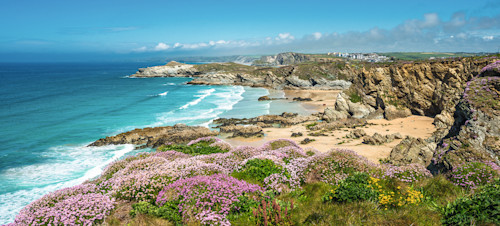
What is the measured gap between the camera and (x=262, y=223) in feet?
19.9

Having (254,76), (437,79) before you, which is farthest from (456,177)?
(254,76)

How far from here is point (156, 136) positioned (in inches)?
1256

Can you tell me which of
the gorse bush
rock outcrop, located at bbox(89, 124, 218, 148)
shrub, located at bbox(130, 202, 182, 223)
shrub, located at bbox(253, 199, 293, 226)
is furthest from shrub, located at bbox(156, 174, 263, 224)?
rock outcrop, located at bbox(89, 124, 218, 148)

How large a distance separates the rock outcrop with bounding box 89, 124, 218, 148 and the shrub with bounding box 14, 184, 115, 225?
2205 cm

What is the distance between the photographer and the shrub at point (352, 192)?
716 cm

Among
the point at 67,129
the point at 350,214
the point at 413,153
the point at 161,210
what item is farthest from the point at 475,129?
the point at 67,129

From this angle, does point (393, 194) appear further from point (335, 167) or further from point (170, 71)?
point (170, 71)

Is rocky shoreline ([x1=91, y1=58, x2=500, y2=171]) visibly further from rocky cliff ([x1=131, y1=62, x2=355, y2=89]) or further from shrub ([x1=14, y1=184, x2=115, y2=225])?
rocky cliff ([x1=131, y1=62, x2=355, y2=89])

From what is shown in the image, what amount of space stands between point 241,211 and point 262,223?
96 cm

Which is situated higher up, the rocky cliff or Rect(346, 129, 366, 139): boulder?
the rocky cliff

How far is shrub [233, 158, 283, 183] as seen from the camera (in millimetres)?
9117

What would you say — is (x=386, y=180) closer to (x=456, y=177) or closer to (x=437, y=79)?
(x=456, y=177)

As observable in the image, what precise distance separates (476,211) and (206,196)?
6.02 metres

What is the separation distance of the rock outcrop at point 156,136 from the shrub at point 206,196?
73.3 feet
